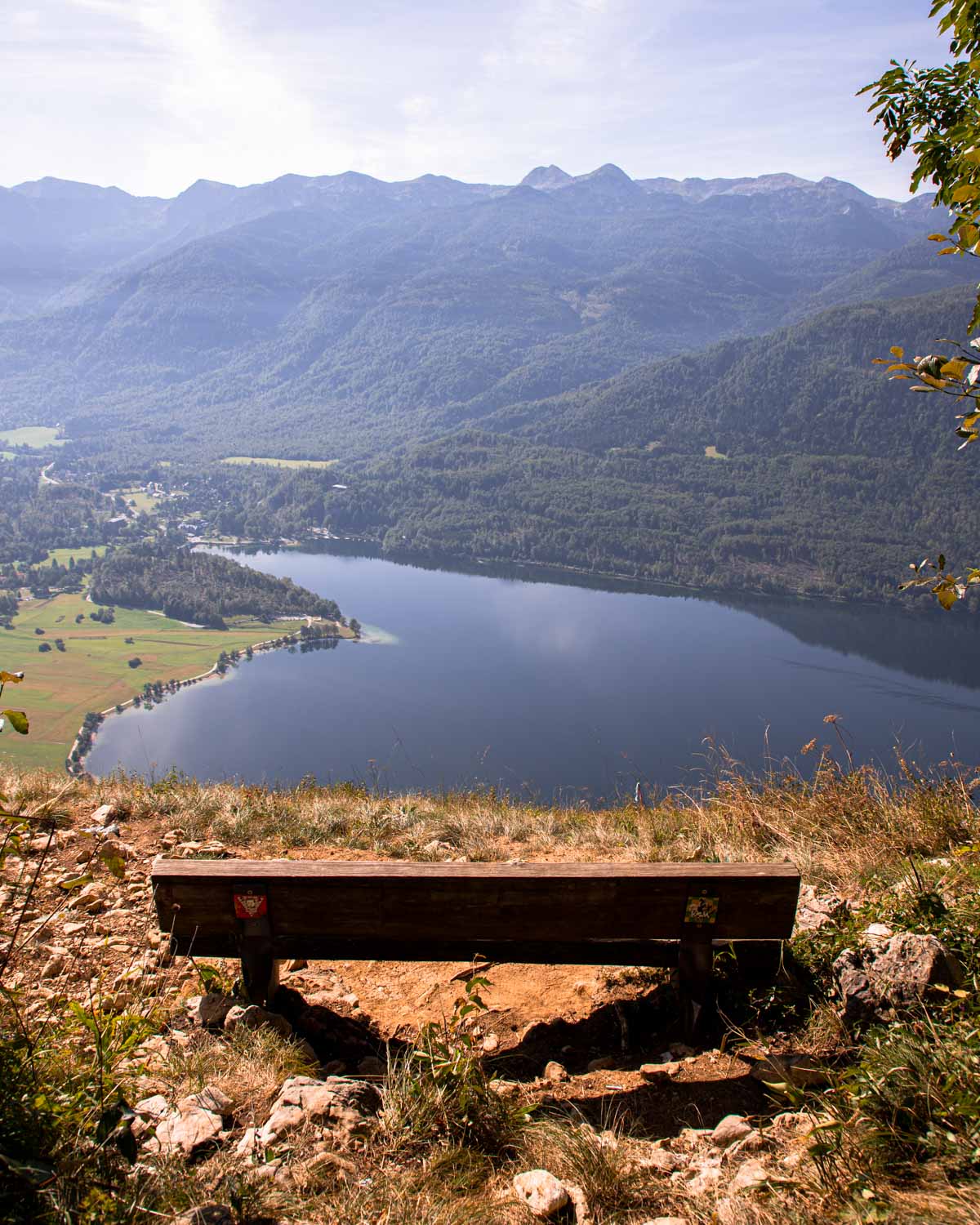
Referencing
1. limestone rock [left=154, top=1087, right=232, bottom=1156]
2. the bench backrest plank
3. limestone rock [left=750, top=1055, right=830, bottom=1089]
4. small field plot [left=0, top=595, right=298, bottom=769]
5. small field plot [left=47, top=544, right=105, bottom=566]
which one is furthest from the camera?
small field plot [left=47, top=544, right=105, bottom=566]

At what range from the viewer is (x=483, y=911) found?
2.75m

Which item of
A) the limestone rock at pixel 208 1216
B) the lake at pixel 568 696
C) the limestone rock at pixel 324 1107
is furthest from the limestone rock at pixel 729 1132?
the lake at pixel 568 696

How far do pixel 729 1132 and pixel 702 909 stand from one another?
2.18 feet

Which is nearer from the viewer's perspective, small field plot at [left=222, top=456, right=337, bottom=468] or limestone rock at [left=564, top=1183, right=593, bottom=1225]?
limestone rock at [left=564, top=1183, right=593, bottom=1225]

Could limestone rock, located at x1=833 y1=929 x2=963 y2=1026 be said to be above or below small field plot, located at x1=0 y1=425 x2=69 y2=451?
below

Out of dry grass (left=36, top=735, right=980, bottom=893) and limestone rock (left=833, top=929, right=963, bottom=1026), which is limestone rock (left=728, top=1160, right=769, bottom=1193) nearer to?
limestone rock (left=833, top=929, right=963, bottom=1026)

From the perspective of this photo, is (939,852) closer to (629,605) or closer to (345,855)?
(345,855)

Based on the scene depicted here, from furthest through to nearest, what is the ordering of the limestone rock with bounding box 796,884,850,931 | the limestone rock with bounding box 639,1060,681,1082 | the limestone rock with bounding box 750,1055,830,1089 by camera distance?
the limestone rock with bounding box 796,884,850,931
the limestone rock with bounding box 639,1060,681,1082
the limestone rock with bounding box 750,1055,830,1089

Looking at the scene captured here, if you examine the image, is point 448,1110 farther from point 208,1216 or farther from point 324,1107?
point 208,1216

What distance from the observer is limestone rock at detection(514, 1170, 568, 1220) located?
192 cm

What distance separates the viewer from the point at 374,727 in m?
45.1

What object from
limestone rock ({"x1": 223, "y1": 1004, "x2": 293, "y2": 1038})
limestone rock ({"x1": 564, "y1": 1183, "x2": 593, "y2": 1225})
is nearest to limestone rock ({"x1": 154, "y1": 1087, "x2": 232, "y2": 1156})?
limestone rock ({"x1": 223, "y1": 1004, "x2": 293, "y2": 1038})

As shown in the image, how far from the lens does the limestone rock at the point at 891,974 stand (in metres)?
2.40

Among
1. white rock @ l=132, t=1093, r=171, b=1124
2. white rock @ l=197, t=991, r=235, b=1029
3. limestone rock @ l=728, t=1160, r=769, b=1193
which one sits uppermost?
limestone rock @ l=728, t=1160, r=769, b=1193
